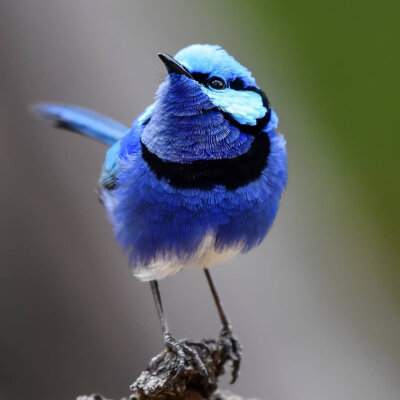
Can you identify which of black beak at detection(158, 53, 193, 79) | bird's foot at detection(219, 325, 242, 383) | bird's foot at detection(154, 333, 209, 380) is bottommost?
bird's foot at detection(219, 325, 242, 383)

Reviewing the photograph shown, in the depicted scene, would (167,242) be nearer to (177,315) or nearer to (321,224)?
(177,315)

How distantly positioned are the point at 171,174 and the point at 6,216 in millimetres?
1412

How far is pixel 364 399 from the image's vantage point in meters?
3.64

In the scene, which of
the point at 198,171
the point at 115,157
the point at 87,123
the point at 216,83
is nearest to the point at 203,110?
the point at 216,83

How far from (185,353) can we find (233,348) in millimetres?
388

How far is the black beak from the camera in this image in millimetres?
2113

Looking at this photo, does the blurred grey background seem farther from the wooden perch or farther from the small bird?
the small bird

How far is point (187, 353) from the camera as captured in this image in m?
2.58

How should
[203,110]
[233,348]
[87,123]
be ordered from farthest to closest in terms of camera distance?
[87,123] < [233,348] < [203,110]

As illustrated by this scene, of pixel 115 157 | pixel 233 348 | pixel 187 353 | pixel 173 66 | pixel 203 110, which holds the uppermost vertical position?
pixel 173 66

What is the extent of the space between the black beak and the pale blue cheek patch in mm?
88

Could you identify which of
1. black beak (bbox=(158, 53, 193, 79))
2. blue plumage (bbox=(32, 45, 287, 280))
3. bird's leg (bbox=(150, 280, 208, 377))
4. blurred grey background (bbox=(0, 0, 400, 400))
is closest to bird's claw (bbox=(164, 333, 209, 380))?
bird's leg (bbox=(150, 280, 208, 377))

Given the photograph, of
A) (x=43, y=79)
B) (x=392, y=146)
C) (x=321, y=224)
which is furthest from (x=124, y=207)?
(x=392, y=146)

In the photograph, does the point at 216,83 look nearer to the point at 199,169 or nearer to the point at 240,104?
the point at 240,104
